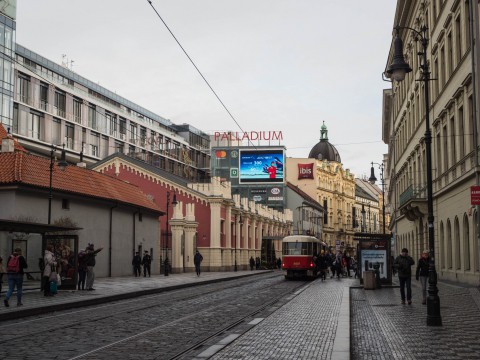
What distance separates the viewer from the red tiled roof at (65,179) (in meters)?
34.1

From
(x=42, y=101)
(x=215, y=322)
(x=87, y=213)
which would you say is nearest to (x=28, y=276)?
(x=87, y=213)

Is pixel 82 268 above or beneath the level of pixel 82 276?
above

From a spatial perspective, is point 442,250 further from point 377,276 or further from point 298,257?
point 298,257

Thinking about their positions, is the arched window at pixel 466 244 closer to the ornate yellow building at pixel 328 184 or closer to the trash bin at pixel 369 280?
the trash bin at pixel 369 280

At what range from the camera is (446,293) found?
25.5 meters

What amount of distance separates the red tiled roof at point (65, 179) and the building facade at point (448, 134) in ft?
58.8

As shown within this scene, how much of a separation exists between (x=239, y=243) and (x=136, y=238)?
2309 cm

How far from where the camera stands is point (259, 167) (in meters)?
97.5

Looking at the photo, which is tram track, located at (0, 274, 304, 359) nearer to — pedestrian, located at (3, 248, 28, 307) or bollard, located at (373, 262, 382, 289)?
pedestrian, located at (3, 248, 28, 307)

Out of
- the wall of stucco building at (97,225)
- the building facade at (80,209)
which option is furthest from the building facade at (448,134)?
the wall of stucco building at (97,225)

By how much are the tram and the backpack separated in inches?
1137

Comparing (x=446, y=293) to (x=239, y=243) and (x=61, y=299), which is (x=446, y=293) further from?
(x=239, y=243)

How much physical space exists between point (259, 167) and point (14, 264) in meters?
78.6

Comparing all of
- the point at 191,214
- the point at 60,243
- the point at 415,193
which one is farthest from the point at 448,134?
the point at 191,214
